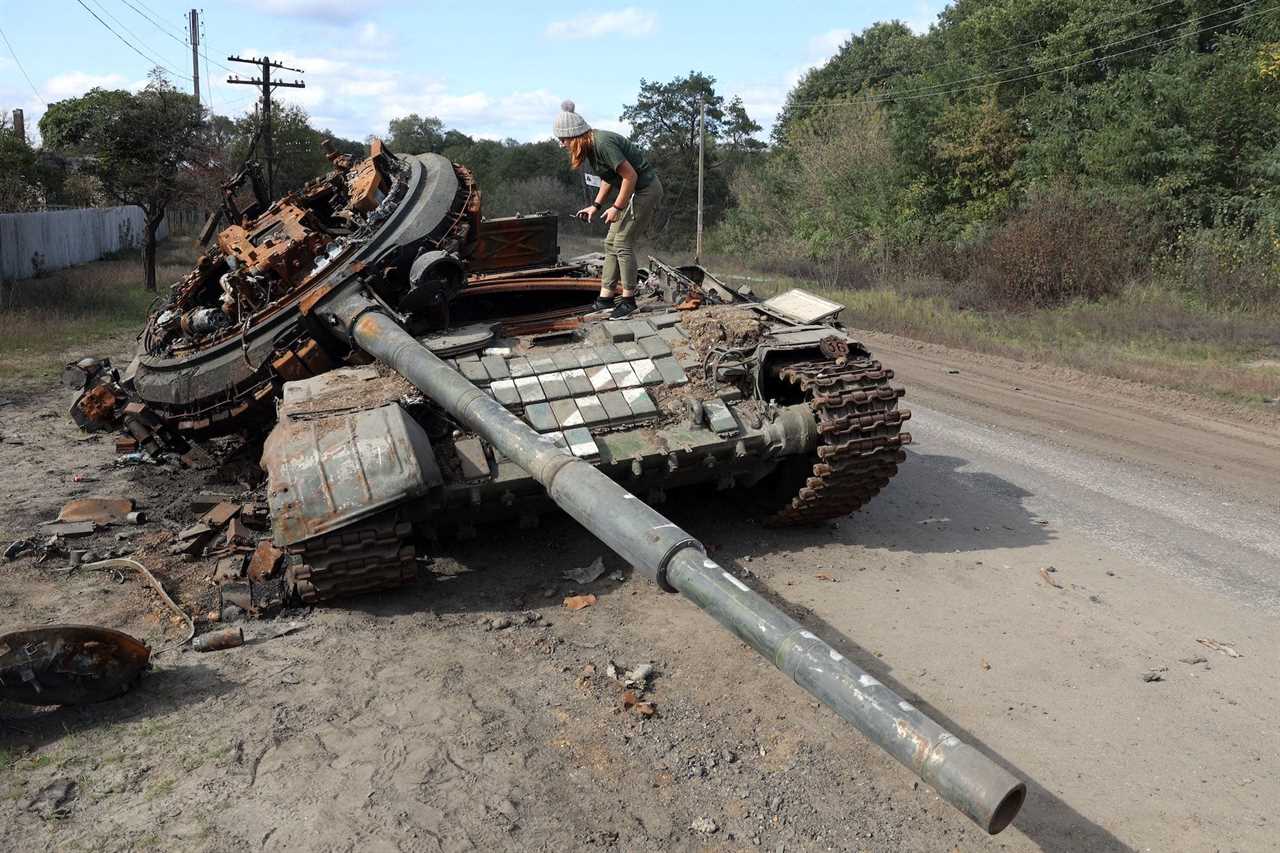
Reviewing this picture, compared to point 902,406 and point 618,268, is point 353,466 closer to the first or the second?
point 618,268

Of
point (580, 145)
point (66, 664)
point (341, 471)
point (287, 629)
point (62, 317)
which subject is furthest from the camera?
point (62, 317)

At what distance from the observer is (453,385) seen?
5480 mm

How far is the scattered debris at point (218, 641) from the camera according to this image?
581 centimetres

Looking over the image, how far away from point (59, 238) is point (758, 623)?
25.1 meters

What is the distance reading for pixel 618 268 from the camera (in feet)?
27.2

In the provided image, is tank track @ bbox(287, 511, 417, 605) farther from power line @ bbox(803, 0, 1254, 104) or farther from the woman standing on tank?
power line @ bbox(803, 0, 1254, 104)

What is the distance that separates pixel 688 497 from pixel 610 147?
285 cm

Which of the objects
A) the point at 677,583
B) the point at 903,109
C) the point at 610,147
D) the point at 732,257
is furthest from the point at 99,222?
the point at 677,583

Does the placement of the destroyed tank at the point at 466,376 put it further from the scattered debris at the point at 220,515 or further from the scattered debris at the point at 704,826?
the scattered debris at the point at 704,826

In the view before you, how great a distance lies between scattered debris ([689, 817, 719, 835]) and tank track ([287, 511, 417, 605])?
2.48 metres

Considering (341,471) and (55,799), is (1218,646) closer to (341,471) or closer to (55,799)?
(341,471)

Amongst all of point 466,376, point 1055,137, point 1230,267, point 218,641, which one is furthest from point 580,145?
point 1055,137

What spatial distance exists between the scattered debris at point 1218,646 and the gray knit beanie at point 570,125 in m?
5.38

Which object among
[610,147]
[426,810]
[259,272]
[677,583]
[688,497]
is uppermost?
[610,147]
